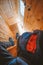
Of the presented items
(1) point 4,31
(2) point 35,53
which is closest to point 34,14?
(1) point 4,31

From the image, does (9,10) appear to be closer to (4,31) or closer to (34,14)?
(4,31)

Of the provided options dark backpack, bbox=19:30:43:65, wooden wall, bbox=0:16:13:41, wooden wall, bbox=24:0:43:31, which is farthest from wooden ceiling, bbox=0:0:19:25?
dark backpack, bbox=19:30:43:65

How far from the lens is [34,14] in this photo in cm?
257

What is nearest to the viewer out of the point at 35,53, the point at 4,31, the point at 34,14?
the point at 35,53

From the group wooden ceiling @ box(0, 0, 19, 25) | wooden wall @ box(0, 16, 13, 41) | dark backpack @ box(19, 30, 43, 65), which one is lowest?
dark backpack @ box(19, 30, 43, 65)

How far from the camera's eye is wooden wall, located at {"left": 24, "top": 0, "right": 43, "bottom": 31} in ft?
8.18

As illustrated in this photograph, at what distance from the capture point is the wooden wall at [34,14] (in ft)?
8.18

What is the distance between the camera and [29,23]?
2.66 m

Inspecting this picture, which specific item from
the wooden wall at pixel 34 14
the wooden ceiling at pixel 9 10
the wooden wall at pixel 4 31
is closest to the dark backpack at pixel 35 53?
the wooden wall at pixel 34 14

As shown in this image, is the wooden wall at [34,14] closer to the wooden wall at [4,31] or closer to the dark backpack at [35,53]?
the wooden wall at [4,31]

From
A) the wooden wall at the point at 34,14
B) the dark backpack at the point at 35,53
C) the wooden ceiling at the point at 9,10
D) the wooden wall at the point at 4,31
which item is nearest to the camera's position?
the dark backpack at the point at 35,53

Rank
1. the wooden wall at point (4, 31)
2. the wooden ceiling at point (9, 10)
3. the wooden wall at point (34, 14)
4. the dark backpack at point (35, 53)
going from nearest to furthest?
1. the dark backpack at point (35, 53)
2. the wooden wall at point (34, 14)
3. the wooden wall at point (4, 31)
4. the wooden ceiling at point (9, 10)

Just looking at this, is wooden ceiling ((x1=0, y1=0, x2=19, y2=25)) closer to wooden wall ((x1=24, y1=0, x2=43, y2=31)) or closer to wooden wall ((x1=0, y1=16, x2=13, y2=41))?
wooden wall ((x1=0, y1=16, x2=13, y2=41))

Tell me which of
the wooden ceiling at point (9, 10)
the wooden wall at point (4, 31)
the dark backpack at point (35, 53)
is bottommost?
the dark backpack at point (35, 53)
